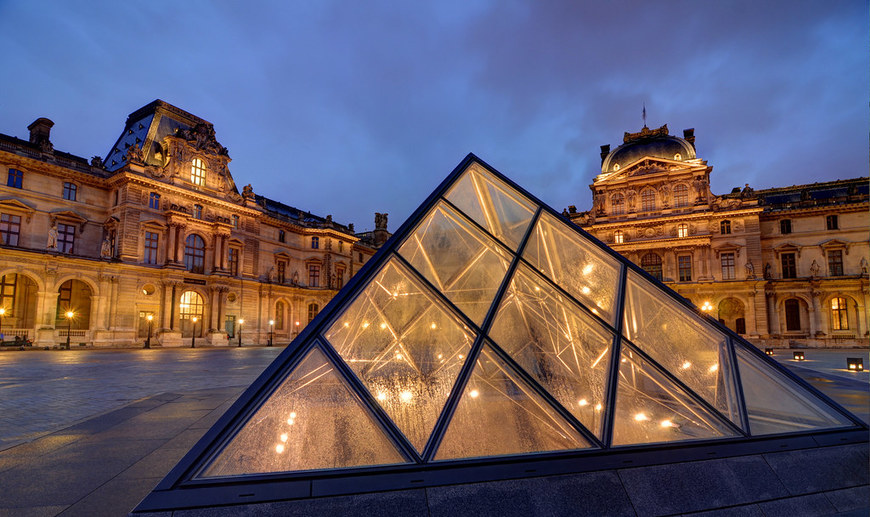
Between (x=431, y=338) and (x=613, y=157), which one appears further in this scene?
(x=613, y=157)

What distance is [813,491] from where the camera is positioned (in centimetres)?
382

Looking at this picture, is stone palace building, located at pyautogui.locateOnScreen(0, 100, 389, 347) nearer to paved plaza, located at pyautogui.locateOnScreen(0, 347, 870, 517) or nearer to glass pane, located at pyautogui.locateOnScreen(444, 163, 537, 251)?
paved plaza, located at pyautogui.locateOnScreen(0, 347, 870, 517)

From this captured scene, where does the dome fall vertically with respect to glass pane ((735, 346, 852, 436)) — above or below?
above

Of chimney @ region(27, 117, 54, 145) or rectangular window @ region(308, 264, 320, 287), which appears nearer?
chimney @ region(27, 117, 54, 145)

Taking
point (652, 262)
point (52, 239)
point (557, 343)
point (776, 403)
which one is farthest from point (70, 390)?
point (652, 262)

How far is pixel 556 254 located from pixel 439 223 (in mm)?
1556

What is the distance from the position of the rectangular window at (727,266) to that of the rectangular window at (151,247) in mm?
56299

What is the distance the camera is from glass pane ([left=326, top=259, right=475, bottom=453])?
3.89 m

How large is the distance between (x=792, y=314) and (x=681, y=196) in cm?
1685


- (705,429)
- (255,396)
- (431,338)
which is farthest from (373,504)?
(705,429)

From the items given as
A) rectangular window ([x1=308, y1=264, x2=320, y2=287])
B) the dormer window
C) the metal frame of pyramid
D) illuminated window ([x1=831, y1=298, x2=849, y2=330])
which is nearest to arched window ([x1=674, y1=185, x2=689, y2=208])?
illuminated window ([x1=831, y1=298, x2=849, y2=330])

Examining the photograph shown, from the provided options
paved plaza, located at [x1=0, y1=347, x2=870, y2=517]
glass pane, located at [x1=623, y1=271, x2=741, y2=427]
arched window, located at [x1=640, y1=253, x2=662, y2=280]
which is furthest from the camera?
arched window, located at [x1=640, y1=253, x2=662, y2=280]

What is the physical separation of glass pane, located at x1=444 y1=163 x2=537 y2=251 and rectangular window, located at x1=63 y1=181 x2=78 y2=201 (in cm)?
4158

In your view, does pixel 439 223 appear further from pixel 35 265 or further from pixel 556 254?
pixel 35 265
